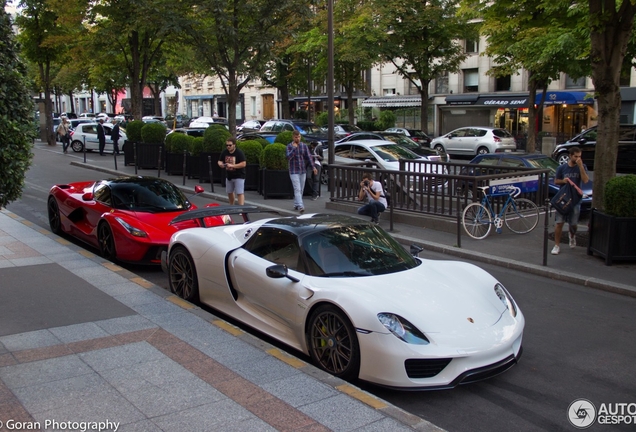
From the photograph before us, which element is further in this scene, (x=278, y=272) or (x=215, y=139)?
(x=215, y=139)

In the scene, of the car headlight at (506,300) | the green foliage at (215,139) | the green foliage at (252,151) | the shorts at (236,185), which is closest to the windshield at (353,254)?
the car headlight at (506,300)

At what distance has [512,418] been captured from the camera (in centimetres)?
491

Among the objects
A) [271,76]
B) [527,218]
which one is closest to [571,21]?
[527,218]

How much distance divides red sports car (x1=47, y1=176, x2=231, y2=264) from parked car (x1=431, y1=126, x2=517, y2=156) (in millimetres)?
24055

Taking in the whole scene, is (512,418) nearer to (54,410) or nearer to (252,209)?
(54,410)

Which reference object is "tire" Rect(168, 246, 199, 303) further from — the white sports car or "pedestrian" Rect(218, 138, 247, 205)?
"pedestrian" Rect(218, 138, 247, 205)

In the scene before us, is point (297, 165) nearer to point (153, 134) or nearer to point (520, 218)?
point (520, 218)

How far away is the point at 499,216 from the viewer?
40.5ft

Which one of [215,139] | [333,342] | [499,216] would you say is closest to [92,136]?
[215,139]

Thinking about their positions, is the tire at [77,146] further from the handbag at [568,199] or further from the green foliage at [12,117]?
the green foliage at [12,117]

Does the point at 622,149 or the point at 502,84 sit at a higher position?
the point at 502,84

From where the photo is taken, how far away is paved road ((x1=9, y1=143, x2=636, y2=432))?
496 centimetres

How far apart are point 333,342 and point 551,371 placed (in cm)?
215

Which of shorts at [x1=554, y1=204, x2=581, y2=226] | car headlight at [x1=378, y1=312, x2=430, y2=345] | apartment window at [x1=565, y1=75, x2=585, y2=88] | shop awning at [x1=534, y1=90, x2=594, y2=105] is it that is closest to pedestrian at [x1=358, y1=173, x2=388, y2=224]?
shorts at [x1=554, y1=204, x2=581, y2=226]
